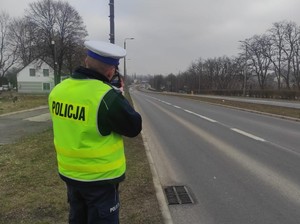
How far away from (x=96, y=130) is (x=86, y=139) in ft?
0.32

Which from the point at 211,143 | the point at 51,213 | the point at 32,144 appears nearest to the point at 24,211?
the point at 51,213

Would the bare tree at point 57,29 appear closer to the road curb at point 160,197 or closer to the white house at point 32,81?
the white house at point 32,81

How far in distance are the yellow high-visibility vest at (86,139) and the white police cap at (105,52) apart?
0.17 m

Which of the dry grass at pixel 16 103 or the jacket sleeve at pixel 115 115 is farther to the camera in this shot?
the dry grass at pixel 16 103

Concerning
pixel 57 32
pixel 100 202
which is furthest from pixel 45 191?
pixel 57 32

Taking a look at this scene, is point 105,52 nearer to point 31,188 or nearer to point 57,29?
point 31,188

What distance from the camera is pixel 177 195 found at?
7102mm

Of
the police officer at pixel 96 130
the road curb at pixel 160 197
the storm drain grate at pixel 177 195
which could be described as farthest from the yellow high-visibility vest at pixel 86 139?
the storm drain grate at pixel 177 195

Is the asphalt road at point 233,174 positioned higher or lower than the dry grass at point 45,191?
lower

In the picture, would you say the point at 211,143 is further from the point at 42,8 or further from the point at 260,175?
the point at 42,8

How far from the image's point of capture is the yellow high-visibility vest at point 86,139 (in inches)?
117

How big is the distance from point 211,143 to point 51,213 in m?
8.21

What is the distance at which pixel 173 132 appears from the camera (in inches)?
656

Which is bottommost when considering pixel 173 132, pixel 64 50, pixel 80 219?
pixel 173 132
